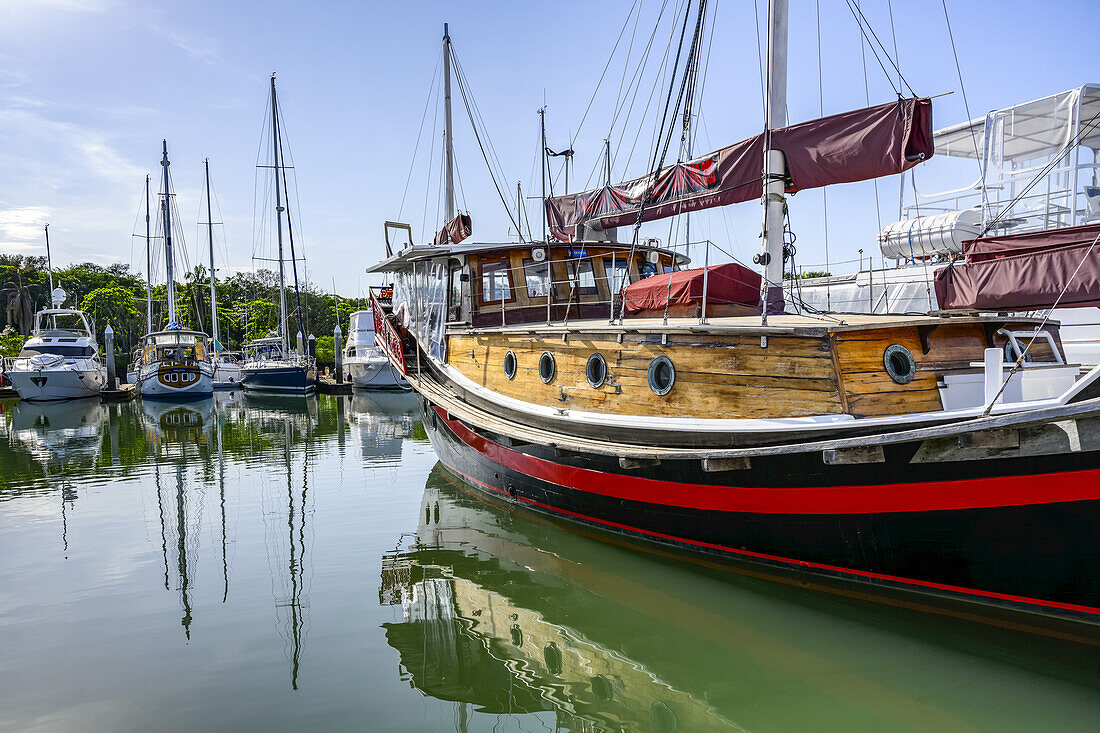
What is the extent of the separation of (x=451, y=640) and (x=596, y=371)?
3.51 m

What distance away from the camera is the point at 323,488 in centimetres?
1209

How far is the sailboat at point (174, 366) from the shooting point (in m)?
30.7

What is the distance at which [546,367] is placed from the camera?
895cm

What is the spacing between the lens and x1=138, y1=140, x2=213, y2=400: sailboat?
30.7m

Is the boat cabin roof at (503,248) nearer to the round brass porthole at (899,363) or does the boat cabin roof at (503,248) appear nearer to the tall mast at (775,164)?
the tall mast at (775,164)

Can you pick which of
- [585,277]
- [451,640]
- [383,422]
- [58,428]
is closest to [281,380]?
[58,428]

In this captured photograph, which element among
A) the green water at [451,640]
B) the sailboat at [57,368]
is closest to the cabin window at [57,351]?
the sailboat at [57,368]

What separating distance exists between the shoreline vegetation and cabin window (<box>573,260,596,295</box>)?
44859mm

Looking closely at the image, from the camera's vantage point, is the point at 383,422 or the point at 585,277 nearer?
the point at 585,277

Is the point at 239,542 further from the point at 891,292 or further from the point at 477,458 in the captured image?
the point at 891,292

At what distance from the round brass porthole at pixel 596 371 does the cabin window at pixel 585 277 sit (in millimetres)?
2747

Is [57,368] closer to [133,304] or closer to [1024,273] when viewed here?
[133,304]

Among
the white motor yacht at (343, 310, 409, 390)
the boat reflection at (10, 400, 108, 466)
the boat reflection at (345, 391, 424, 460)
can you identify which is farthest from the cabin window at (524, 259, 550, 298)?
the white motor yacht at (343, 310, 409, 390)

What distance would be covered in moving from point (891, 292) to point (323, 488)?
13621 mm
